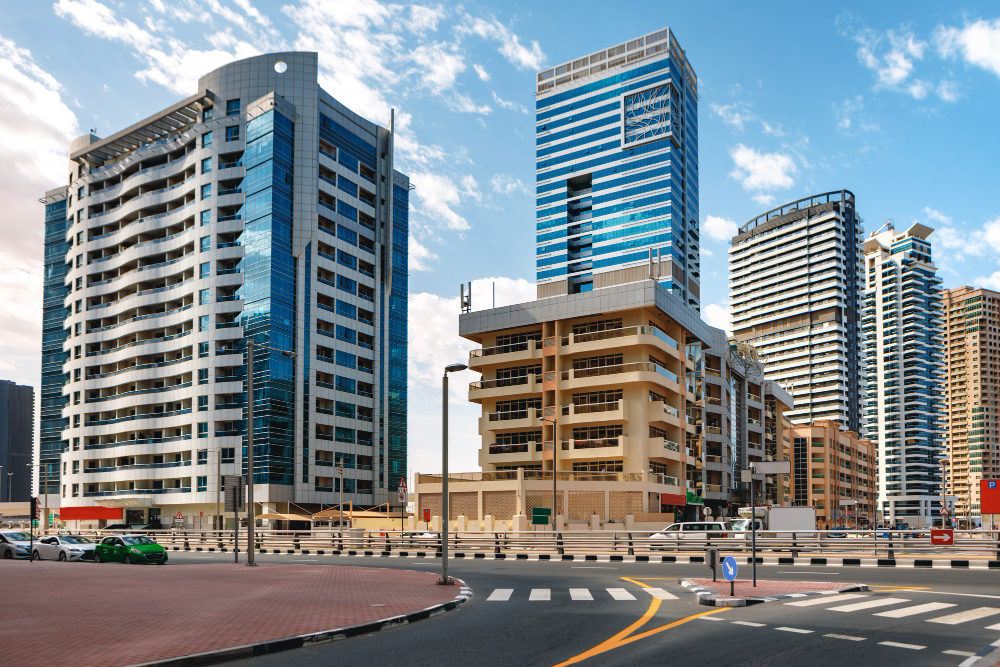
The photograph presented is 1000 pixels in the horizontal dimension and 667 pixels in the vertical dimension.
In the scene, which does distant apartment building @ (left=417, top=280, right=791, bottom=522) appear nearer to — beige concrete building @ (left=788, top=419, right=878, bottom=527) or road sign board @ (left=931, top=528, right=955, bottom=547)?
road sign board @ (left=931, top=528, right=955, bottom=547)

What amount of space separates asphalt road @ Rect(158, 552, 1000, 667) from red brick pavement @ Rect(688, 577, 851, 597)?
839mm

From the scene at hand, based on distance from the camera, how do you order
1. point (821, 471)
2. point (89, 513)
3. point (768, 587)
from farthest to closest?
point (821, 471) → point (89, 513) → point (768, 587)

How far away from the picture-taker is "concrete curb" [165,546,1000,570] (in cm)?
3012

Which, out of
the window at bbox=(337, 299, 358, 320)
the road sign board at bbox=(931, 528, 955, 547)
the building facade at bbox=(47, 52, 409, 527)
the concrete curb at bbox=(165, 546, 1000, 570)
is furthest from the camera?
the window at bbox=(337, 299, 358, 320)

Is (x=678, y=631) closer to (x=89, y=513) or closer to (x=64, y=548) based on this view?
(x=64, y=548)

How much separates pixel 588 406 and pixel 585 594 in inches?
1831

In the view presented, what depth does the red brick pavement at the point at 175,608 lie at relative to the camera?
12.4 meters

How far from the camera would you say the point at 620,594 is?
20188 millimetres

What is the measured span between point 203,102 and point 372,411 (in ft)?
136

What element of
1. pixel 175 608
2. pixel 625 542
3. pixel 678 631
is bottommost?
pixel 625 542

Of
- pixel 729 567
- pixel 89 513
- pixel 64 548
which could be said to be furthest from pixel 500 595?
pixel 89 513

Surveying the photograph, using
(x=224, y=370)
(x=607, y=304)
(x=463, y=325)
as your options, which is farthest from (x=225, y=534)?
(x=224, y=370)

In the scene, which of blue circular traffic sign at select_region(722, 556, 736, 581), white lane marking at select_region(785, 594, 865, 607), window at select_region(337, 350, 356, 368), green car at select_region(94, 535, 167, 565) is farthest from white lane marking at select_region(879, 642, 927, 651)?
window at select_region(337, 350, 356, 368)

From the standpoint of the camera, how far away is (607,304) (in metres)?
66.8
